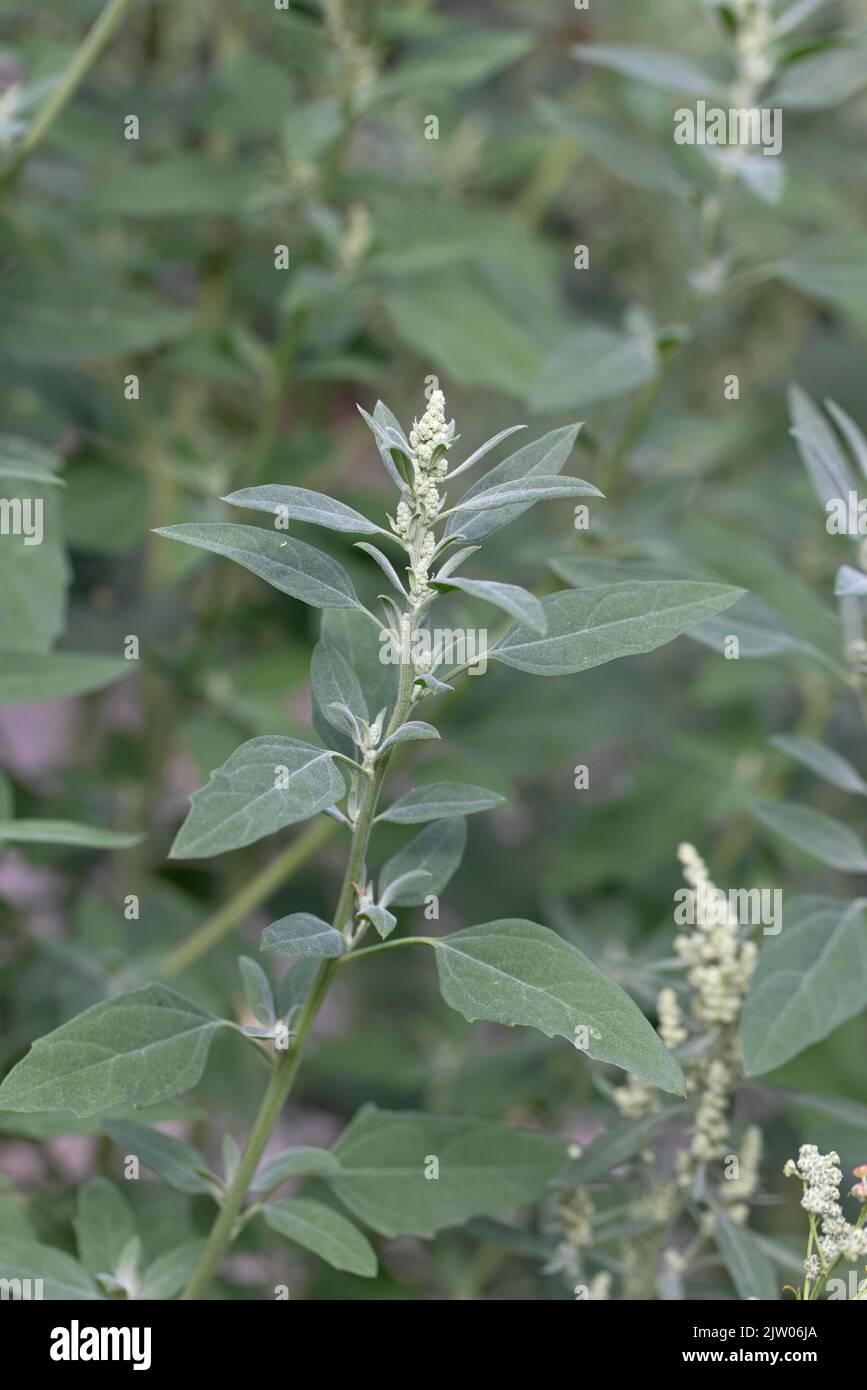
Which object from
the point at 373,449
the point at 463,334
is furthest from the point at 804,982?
the point at 373,449

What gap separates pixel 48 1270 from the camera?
1.71ft

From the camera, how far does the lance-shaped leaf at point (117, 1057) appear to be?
17.5 inches

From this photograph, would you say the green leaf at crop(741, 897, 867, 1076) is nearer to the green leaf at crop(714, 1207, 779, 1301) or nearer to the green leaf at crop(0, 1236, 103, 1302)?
the green leaf at crop(714, 1207, 779, 1301)

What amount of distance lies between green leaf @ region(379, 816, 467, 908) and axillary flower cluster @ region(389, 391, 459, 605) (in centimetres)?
10

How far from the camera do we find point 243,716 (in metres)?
0.90

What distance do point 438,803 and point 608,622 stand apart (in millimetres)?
79

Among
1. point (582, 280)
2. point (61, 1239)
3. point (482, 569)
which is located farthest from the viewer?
point (582, 280)

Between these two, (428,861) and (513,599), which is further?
(428,861)

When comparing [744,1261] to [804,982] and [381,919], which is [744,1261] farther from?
[381,919]

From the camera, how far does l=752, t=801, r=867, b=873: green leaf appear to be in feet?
2.01

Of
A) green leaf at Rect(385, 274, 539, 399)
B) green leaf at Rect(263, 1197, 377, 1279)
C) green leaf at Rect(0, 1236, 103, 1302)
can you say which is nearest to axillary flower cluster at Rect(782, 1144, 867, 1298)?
green leaf at Rect(263, 1197, 377, 1279)
